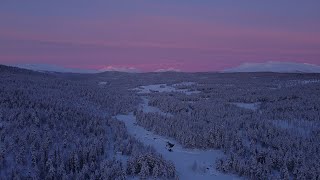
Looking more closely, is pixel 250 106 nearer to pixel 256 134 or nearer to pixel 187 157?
pixel 256 134

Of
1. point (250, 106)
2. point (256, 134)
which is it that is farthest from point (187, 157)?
point (250, 106)

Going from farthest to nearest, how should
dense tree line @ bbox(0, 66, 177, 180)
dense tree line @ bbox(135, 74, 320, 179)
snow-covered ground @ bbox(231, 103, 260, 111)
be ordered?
snow-covered ground @ bbox(231, 103, 260, 111), dense tree line @ bbox(135, 74, 320, 179), dense tree line @ bbox(0, 66, 177, 180)

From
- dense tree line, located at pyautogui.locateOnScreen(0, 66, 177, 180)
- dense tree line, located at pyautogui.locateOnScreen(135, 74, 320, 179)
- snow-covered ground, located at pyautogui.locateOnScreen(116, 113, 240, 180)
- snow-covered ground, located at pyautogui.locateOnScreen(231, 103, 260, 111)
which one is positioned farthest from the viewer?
snow-covered ground, located at pyautogui.locateOnScreen(231, 103, 260, 111)

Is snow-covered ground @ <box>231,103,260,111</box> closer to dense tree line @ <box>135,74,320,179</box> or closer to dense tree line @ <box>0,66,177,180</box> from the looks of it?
dense tree line @ <box>135,74,320,179</box>

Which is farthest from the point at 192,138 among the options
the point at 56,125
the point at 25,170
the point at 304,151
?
the point at 25,170

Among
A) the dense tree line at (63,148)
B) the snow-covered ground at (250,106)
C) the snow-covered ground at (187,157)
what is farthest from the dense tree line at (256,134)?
the dense tree line at (63,148)

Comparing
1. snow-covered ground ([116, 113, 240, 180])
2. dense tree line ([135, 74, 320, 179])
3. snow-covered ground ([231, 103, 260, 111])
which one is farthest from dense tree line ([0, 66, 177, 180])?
snow-covered ground ([231, 103, 260, 111])

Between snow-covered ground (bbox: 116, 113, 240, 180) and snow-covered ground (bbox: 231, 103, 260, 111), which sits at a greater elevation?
snow-covered ground (bbox: 231, 103, 260, 111)

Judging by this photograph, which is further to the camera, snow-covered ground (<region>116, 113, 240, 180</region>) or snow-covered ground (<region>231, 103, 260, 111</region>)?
snow-covered ground (<region>231, 103, 260, 111</region>)

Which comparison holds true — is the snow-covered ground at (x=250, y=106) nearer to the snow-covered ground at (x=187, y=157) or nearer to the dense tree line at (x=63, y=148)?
the snow-covered ground at (x=187, y=157)
